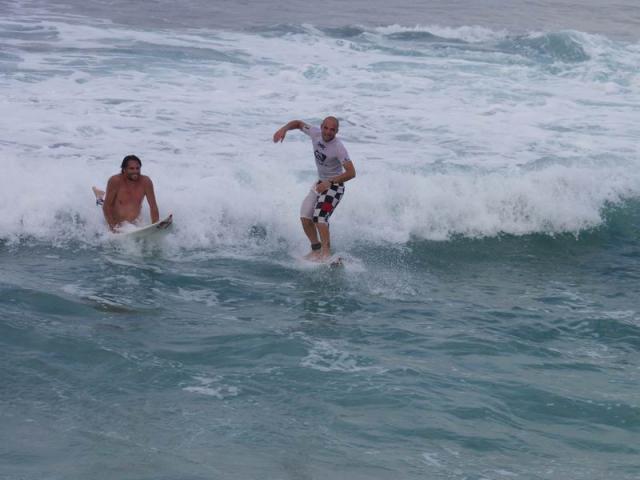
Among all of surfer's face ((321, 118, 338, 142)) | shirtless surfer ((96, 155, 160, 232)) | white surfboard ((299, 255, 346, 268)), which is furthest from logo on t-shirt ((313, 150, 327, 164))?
shirtless surfer ((96, 155, 160, 232))

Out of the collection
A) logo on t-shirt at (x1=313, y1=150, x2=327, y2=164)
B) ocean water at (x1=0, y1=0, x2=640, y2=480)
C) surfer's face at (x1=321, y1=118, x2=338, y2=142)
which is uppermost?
surfer's face at (x1=321, y1=118, x2=338, y2=142)

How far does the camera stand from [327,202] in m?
10.1

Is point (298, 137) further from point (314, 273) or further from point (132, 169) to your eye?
point (314, 273)

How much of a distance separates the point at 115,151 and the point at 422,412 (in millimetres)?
8363

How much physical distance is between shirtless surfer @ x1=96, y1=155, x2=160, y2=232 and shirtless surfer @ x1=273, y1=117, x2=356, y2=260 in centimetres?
157

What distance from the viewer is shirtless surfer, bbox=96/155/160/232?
33.5 ft

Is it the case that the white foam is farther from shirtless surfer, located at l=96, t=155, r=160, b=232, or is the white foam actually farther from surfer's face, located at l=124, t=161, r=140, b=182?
surfer's face, located at l=124, t=161, r=140, b=182

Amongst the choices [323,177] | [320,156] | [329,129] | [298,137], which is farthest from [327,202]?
[298,137]

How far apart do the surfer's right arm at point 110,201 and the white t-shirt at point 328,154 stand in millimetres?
2088

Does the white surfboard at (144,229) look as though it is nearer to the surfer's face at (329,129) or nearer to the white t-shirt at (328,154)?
the white t-shirt at (328,154)

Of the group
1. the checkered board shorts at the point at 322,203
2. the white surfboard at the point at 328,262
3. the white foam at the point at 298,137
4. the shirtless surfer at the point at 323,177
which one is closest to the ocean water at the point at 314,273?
the white foam at the point at 298,137

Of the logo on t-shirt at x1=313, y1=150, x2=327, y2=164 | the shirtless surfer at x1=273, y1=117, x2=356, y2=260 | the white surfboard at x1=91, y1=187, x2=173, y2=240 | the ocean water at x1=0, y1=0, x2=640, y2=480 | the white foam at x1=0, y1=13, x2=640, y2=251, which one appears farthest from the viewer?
the white foam at x1=0, y1=13, x2=640, y2=251

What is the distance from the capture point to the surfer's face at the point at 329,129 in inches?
376

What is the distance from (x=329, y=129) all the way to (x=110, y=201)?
2.51m
